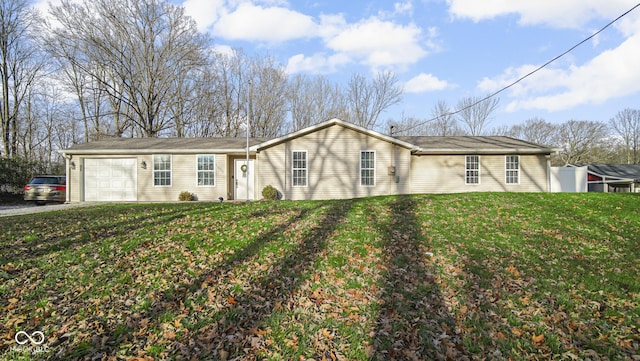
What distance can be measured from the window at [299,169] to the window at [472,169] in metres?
7.51

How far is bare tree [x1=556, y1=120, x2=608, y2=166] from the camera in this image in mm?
40656

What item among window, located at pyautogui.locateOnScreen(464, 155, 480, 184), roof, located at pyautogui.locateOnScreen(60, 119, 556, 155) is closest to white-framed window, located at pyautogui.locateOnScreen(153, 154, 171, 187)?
roof, located at pyautogui.locateOnScreen(60, 119, 556, 155)

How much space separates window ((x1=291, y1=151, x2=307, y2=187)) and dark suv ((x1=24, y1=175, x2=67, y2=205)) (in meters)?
11.2

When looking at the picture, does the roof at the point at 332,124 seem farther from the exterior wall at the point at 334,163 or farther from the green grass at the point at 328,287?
the green grass at the point at 328,287

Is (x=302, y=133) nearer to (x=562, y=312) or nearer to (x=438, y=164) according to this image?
(x=438, y=164)

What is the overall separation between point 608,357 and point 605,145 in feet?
163

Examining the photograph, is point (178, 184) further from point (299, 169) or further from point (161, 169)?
point (299, 169)

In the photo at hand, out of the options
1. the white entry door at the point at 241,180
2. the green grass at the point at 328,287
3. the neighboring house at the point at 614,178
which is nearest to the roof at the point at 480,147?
the green grass at the point at 328,287

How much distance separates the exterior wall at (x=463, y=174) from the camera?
50.2 feet

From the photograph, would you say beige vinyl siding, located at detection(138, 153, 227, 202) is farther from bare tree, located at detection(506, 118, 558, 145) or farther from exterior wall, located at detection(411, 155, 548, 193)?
bare tree, located at detection(506, 118, 558, 145)

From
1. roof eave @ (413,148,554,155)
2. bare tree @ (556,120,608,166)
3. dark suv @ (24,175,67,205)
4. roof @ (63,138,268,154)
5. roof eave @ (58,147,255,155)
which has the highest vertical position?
bare tree @ (556,120,608,166)

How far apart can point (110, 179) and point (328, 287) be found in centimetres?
1512

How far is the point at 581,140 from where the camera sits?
138 ft

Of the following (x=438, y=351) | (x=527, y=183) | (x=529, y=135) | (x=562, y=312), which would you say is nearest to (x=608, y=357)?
(x=562, y=312)
